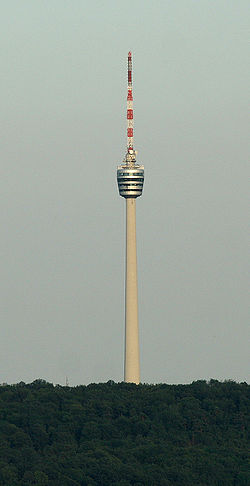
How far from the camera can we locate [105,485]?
199625 mm

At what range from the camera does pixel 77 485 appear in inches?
7721

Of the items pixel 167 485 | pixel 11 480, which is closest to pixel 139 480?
Answer: pixel 167 485

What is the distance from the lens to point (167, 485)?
19900 centimetres

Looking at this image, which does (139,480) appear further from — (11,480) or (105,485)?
(11,480)

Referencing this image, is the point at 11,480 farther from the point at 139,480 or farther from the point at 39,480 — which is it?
the point at 139,480

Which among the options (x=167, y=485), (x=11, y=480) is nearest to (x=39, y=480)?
(x=11, y=480)

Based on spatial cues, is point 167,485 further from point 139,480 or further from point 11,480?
point 11,480

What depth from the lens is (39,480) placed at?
195 metres

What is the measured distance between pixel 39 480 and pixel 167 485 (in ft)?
58.6

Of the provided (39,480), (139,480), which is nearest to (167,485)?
(139,480)

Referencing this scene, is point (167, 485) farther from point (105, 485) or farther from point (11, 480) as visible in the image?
point (11, 480)

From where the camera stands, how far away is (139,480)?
19975 centimetres

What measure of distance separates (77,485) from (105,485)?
516cm

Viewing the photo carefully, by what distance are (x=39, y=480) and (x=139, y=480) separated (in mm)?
14357
